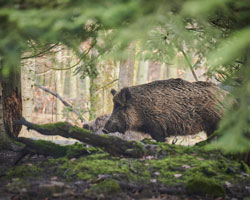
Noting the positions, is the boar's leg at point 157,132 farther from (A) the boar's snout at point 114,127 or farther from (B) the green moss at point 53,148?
(B) the green moss at point 53,148

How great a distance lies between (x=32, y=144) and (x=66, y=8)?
9.97 feet

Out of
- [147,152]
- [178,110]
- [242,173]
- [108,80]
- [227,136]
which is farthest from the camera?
[108,80]

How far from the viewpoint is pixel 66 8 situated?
2662mm

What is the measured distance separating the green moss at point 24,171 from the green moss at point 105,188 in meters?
Result: 1.07

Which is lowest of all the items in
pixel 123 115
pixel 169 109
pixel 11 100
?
pixel 123 115

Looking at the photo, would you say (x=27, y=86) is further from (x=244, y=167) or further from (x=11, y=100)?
(x=244, y=167)

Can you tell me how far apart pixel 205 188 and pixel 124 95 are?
4.03 m

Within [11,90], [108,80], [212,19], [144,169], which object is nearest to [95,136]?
[144,169]

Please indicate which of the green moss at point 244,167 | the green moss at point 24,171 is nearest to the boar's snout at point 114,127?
the green moss at point 24,171

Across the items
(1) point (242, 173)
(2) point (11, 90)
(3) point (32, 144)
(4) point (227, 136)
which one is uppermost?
(2) point (11, 90)

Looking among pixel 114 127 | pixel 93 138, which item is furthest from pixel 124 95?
pixel 93 138

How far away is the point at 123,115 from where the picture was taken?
7.89 metres

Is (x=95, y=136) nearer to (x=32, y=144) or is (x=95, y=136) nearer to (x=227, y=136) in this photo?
(x=32, y=144)

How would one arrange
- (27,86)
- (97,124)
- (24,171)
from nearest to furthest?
1. (24,171)
2. (27,86)
3. (97,124)
